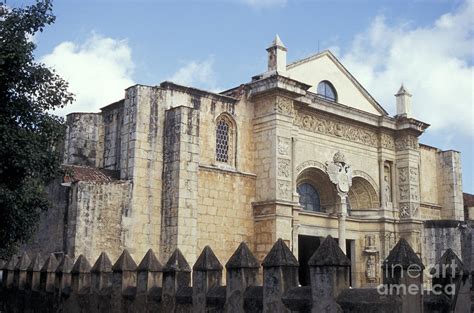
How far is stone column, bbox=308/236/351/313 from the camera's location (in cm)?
803

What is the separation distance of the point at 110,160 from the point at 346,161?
879cm

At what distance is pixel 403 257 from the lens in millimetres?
7473

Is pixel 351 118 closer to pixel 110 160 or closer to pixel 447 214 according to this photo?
pixel 447 214

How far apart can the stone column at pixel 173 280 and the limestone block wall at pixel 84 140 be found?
10526 mm

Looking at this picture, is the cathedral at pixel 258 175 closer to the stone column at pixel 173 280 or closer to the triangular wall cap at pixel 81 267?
the triangular wall cap at pixel 81 267

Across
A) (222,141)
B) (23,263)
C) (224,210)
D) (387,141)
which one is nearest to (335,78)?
(387,141)

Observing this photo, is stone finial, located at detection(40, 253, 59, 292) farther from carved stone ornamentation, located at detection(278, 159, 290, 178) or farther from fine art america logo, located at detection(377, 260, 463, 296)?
fine art america logo, located at detection(377, 260, 463, 296)

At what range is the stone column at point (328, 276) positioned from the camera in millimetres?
8031

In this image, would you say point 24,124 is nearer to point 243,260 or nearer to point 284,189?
point 243,260

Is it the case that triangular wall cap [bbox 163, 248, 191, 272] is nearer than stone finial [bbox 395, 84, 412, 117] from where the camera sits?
Yes

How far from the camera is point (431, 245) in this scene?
81.8ft

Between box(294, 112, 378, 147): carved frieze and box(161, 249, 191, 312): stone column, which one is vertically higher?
box(294, 112, 378, 147): carved frieze

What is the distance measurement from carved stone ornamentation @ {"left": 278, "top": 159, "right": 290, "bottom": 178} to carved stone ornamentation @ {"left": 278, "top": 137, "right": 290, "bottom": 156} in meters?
0.26

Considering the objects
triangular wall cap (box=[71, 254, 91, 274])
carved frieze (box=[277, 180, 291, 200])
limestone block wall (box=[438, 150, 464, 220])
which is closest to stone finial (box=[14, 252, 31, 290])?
triangular wall cap (box=[71, 254, 91, 274])
